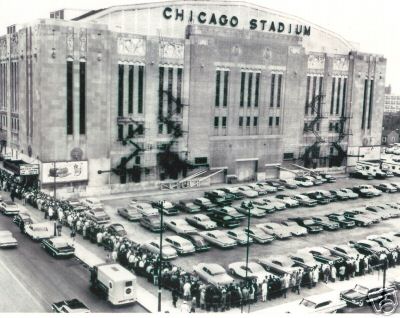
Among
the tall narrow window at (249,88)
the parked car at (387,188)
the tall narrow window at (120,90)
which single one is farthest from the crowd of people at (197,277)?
the tall narrow window at (249,88)

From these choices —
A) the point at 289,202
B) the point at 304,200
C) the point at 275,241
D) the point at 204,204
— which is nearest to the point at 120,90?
the point at 204,204

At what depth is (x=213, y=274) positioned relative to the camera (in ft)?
131

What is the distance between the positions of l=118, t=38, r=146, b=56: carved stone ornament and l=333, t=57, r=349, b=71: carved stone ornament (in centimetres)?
3675

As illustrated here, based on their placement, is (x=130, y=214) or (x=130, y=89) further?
(x=130, y=89)

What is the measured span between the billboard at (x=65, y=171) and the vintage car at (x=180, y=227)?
18.7 m

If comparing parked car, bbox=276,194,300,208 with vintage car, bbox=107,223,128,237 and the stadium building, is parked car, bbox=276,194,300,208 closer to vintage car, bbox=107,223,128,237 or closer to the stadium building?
the stadium building

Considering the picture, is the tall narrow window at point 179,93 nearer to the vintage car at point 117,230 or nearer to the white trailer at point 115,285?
the vintage car at point 117,230

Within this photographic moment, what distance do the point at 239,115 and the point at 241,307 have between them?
159 ft

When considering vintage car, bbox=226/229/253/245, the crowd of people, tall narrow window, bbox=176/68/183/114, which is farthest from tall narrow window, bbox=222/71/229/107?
the crowd of people

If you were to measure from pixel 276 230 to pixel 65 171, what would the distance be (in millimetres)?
28915

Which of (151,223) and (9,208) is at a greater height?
(9,208)

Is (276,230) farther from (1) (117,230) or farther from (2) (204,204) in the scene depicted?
(1) (117,230)

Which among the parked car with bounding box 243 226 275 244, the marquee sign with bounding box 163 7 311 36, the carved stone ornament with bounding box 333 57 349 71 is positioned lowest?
the parked car with bounding box 243 226 275 244

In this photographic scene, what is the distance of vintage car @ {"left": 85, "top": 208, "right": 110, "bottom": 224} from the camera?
2157 inches
